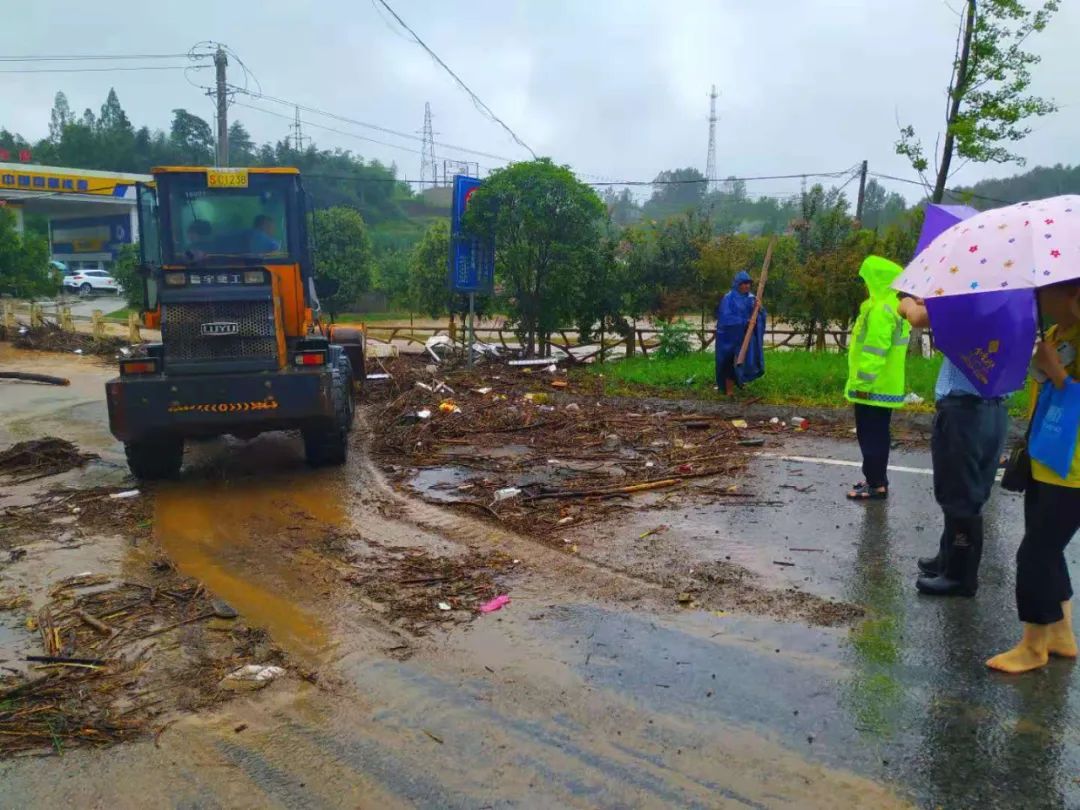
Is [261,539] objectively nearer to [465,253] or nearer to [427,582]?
[427,582]

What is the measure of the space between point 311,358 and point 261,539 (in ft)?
7.41

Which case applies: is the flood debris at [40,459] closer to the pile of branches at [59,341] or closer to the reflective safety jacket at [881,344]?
the reflective safety jacket at [881,344]

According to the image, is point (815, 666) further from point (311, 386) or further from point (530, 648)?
point (311, 386)

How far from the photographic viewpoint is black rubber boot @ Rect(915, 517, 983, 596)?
4.77 meters

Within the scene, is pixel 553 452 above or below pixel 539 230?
below

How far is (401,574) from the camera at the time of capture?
553 cm

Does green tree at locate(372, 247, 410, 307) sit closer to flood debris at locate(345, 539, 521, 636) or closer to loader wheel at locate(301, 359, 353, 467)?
loader wheel at locate(301, 359, 353, 467)

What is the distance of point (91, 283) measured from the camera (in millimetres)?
Result: 51719

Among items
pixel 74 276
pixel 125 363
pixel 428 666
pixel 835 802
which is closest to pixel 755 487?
pixel 428 666

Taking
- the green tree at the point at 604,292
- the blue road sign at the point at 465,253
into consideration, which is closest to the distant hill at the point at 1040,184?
the green tree at the point at 604,292

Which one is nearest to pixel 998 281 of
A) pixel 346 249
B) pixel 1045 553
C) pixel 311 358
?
pixel 1045 553

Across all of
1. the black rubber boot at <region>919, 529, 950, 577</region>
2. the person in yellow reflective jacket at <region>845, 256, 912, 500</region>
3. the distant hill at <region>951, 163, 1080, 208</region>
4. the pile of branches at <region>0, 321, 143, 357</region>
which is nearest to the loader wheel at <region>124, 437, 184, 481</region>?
the person in yellow reflective jacket at <region>845, 256, 912, 500</region>

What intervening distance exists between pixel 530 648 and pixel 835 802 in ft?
5.65

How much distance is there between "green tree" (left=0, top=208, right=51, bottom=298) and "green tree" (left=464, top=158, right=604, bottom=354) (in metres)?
19.9
